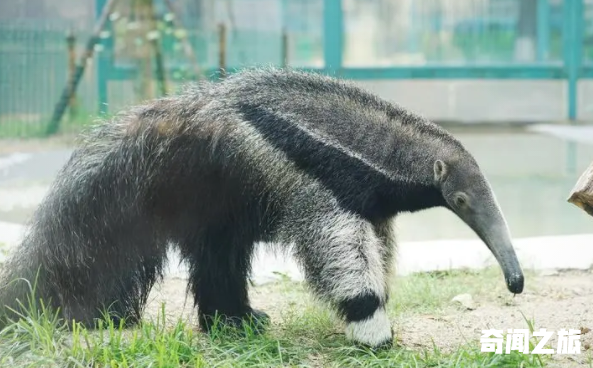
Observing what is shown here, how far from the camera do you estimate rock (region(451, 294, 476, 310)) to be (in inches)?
238

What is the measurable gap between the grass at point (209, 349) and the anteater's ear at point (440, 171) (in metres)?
0.87

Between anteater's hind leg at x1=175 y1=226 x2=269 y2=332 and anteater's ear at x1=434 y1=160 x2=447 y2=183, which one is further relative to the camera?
anteater's hind leg at x1=175 y1=226 x2=269 y2=332

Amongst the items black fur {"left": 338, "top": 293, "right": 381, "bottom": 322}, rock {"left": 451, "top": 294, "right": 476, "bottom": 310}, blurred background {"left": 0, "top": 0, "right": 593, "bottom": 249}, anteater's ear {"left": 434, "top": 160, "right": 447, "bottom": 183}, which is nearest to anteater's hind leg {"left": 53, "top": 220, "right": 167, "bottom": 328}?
black fur {"left": 338, "top": 293, "right": 381, "bottom": 322}

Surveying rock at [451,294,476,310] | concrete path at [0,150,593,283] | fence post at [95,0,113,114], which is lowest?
concrete path at [0,150,593,283]

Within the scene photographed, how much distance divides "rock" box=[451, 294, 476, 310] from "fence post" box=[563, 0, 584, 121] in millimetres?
12412

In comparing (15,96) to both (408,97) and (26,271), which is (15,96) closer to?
(408,97)

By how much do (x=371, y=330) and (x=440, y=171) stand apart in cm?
91

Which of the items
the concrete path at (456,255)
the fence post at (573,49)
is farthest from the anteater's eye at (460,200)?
the fence post at (573,49)

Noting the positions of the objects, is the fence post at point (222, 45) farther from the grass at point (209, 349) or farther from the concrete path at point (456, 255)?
the grass at point (209, 349)

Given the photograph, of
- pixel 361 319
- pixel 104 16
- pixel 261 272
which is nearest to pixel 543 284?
pixel 261 272

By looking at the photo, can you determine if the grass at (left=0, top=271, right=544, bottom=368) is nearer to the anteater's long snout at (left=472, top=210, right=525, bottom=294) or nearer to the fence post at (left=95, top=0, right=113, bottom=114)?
the anteater's long snout at (left=472, top=210, right=525, bottom=294)

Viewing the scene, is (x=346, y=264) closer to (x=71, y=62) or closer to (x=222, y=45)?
(x=71, y=62)

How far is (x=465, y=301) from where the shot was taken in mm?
6113

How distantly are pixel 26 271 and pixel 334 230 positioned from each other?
174 centimetres
